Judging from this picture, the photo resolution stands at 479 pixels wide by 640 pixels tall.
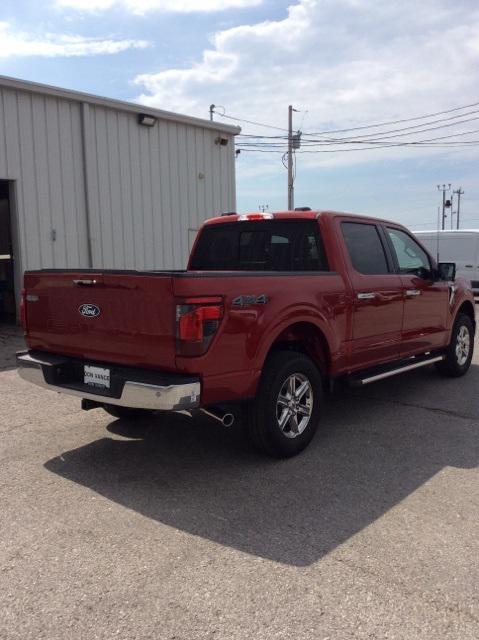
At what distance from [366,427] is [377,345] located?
0.78 metres

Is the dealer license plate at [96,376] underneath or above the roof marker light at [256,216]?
underneath

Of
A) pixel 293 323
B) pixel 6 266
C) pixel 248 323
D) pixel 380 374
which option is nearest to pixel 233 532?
pixel 248 323

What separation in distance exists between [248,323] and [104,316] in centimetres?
101

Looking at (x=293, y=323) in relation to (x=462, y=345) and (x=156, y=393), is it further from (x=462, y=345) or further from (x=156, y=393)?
(x=462, y=345)

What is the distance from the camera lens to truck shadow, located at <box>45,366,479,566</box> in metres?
3.40

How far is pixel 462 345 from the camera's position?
751 centimetres

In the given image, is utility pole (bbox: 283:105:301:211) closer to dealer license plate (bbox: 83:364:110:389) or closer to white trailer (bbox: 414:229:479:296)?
white trailer (bbox: 414:229:479:296)

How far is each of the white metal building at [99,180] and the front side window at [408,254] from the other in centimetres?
753

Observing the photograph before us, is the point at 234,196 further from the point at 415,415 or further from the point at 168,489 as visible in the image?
the point at 168,489

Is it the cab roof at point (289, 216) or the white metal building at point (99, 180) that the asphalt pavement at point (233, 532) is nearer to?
the cab roof at point (289, 216)

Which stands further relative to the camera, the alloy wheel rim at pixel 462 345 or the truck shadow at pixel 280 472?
the alloy wheel rim at pixel 462 345

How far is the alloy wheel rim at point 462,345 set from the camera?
7375 millimetres

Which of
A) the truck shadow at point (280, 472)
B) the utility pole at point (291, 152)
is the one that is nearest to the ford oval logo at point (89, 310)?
the truck shadow at point (280, 472)

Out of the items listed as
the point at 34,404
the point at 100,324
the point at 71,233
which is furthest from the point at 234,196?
the point at 100,324
